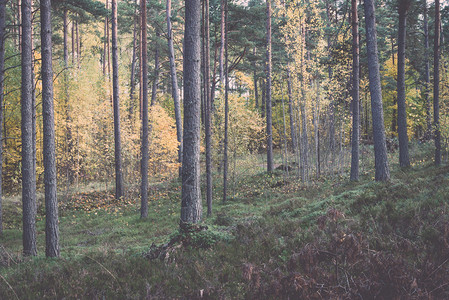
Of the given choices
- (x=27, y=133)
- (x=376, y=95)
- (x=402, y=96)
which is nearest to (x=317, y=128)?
(x=402, y=96)

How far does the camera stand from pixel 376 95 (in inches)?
397

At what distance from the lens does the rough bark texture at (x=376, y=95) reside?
9.99m

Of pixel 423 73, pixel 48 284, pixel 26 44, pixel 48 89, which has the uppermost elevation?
pixel 423 73

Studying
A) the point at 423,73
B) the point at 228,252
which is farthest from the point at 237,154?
the point at 423,73

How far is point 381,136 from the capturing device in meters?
10.3

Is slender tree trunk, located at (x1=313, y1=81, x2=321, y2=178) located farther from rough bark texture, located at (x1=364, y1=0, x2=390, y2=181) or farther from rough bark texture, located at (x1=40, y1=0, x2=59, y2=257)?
rough bark texture, located at (x1=40, y1=0, x2=59, y2=257)

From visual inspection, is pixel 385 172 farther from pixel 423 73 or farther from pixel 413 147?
pixel 423 73

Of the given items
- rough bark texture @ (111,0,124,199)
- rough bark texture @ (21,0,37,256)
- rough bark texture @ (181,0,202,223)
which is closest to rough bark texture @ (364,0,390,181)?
rough bark texture @ (181,0,202,223)

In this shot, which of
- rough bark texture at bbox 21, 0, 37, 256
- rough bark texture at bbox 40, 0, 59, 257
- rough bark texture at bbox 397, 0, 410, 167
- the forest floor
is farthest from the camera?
rough bark texture at bbox 397, 0, 410, 167

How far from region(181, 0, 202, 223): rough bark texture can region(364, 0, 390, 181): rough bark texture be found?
684cm

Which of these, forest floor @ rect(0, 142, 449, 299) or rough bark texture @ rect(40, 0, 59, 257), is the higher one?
rough bark texture @ rect(40, 0, 59, 257)

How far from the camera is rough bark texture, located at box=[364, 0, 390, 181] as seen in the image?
9992 millimetres

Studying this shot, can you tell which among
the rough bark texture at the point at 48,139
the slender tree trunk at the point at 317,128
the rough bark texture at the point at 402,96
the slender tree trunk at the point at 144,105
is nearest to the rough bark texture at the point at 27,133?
the rough bark texture at the point at 48,139

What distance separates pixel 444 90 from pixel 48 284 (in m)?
24.7
